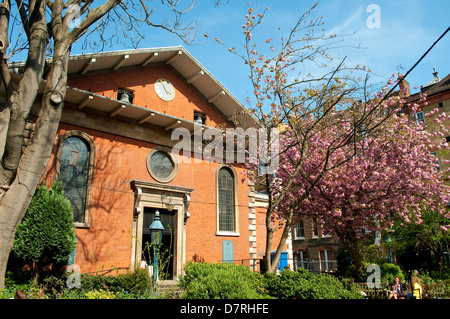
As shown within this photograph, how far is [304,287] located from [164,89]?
38.9 feet

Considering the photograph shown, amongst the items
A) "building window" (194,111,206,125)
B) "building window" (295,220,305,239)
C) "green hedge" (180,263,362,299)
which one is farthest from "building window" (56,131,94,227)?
"building window" (295,220,305,239)

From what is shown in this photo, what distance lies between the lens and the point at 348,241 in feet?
55.1

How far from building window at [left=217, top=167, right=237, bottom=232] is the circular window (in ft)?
9.11

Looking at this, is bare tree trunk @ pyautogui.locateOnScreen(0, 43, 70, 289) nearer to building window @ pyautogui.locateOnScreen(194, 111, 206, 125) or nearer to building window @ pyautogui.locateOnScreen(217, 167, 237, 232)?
building window @ pyautogui.locateOnScreen(194, 111, 206, 125)

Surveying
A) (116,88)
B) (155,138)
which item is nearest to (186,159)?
(155,138)

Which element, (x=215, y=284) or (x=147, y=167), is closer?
(x=215, y=284)

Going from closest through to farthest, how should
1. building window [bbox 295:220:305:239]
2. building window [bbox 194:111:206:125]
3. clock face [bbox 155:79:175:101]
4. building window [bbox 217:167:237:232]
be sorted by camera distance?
clock face [bbox 155:79:175:101]
building window [bbox 217:167:237:232]
building window [bbox 194:111:206:125]
building window [bbox 295:220:305:239]

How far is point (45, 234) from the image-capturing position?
A: 35.3ft

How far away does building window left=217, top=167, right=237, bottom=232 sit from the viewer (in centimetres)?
1758

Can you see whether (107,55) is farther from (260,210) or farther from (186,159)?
(260,210)

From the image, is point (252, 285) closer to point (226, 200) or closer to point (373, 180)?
point (373, 180)

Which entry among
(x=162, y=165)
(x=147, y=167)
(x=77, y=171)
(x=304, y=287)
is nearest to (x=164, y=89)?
(x=162, y=165)

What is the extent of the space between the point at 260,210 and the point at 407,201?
7801 millimetres

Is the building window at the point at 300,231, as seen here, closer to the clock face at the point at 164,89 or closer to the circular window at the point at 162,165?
the circular window at the point at 162,165
